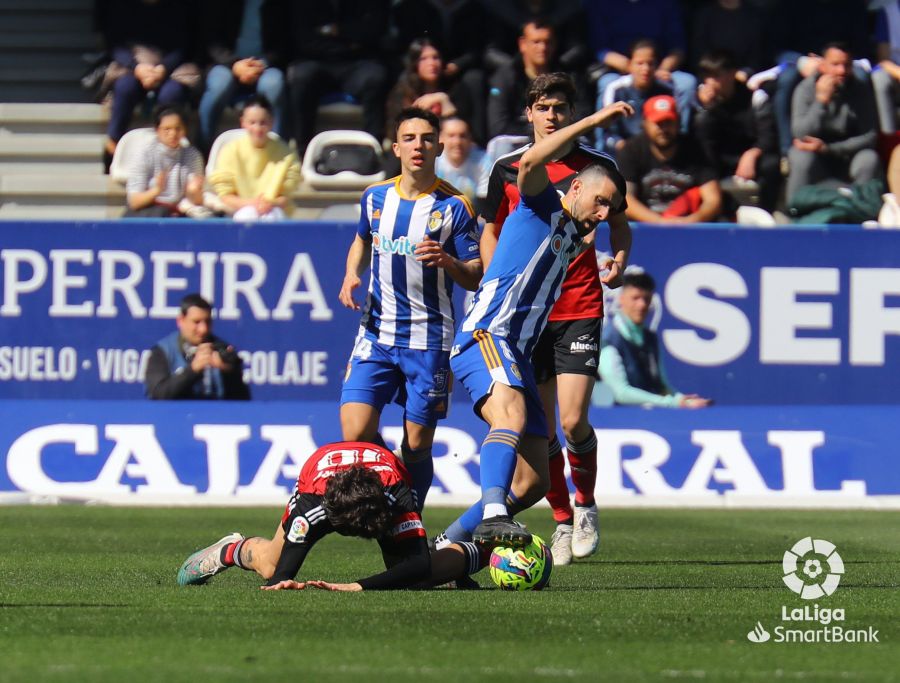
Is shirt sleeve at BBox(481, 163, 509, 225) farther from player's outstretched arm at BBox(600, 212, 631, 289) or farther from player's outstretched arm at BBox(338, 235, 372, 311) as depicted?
player's outstretched arm at BBox(338, 235, 372, 311)

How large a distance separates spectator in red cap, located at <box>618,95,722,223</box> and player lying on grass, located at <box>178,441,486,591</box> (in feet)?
26.7

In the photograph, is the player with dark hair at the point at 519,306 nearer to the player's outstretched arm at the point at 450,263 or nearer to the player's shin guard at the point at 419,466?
the player's outstretched arm at the point at 450,263

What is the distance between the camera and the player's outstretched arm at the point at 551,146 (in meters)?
7.24

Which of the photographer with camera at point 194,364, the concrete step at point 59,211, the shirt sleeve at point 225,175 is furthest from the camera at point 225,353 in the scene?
the concrete step at point 59,211

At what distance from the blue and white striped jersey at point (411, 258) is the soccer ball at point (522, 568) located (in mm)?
1799

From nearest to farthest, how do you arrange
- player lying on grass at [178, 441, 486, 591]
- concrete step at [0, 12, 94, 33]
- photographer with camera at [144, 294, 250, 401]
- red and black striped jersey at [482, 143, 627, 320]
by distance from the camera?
player lying on grass at [178, 441, 486, 591] → red and black striped jersey at [482, 143, 627, 320] → photographer with camera at [144, 294, 250, 401] → concrete step at [0, 12, 94, 33]

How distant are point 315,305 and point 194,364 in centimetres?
117

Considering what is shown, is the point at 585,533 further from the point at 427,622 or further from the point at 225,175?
the point at 225,175

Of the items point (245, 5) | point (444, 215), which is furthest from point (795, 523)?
point (245, 5)

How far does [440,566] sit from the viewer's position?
7543mm

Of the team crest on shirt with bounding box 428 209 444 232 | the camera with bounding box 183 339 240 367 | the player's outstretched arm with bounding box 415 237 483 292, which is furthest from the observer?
the camera with bounding box 183 339 240 367

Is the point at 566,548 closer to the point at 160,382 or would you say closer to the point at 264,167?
the point at 160,382

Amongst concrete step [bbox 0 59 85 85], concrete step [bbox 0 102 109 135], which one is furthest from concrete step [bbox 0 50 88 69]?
concrete step [bbox 0 102 109 135]

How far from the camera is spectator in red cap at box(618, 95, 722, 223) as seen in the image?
1532 centimetres
